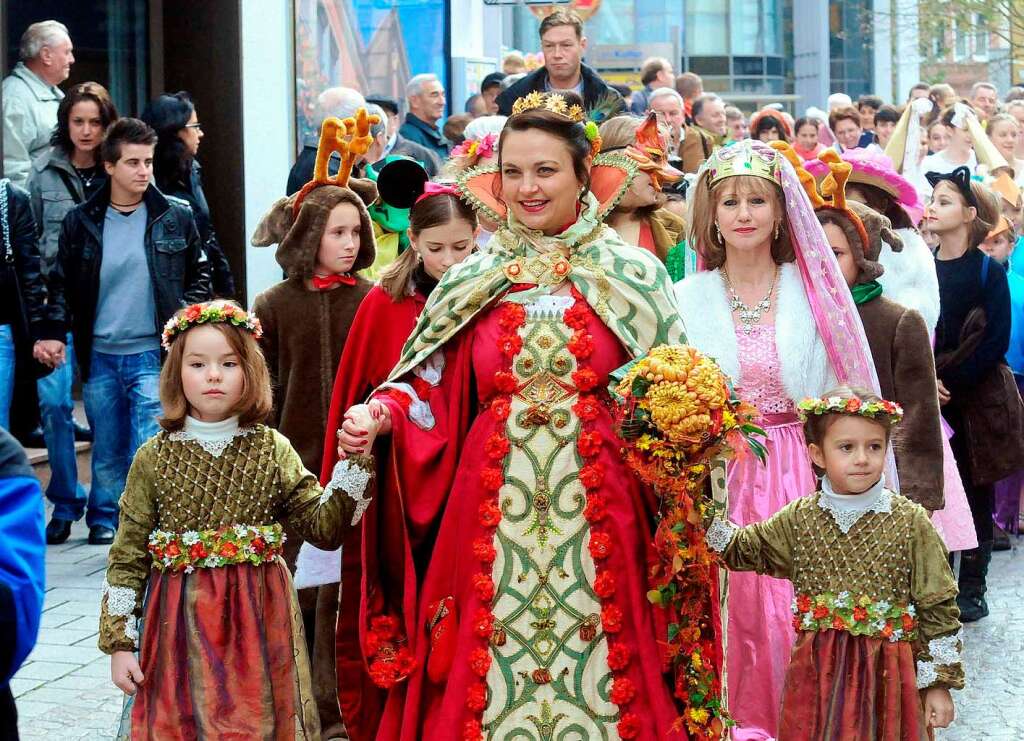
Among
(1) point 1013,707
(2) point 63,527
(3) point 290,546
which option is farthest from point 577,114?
(2) point 63,527

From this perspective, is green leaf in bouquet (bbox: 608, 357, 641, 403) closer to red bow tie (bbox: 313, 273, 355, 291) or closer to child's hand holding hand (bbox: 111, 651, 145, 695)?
child's hand holding hand (bbox: 111, 651, 145, 695)

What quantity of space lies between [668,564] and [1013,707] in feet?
8.40

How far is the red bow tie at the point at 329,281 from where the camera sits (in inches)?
248

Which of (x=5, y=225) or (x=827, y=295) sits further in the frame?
(x=5, y=225)

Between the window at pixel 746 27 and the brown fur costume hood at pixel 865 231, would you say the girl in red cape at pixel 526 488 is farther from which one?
the window at pixel 746 27

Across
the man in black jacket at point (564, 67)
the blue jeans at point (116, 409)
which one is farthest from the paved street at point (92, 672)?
the man in black jacket at point (564, 67)

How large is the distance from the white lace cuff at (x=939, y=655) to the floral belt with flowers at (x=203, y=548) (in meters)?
1.90

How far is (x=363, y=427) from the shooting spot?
Answer: 4500 millimetres

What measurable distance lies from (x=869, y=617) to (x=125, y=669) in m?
2.07

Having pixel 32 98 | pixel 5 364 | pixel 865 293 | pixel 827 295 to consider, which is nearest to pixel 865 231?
pixel 865 293

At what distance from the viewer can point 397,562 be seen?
479cm

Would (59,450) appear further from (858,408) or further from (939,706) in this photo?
(939,706)

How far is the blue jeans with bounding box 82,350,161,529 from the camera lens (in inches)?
341

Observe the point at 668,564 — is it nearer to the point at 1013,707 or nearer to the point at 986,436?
the point at 1013,707
